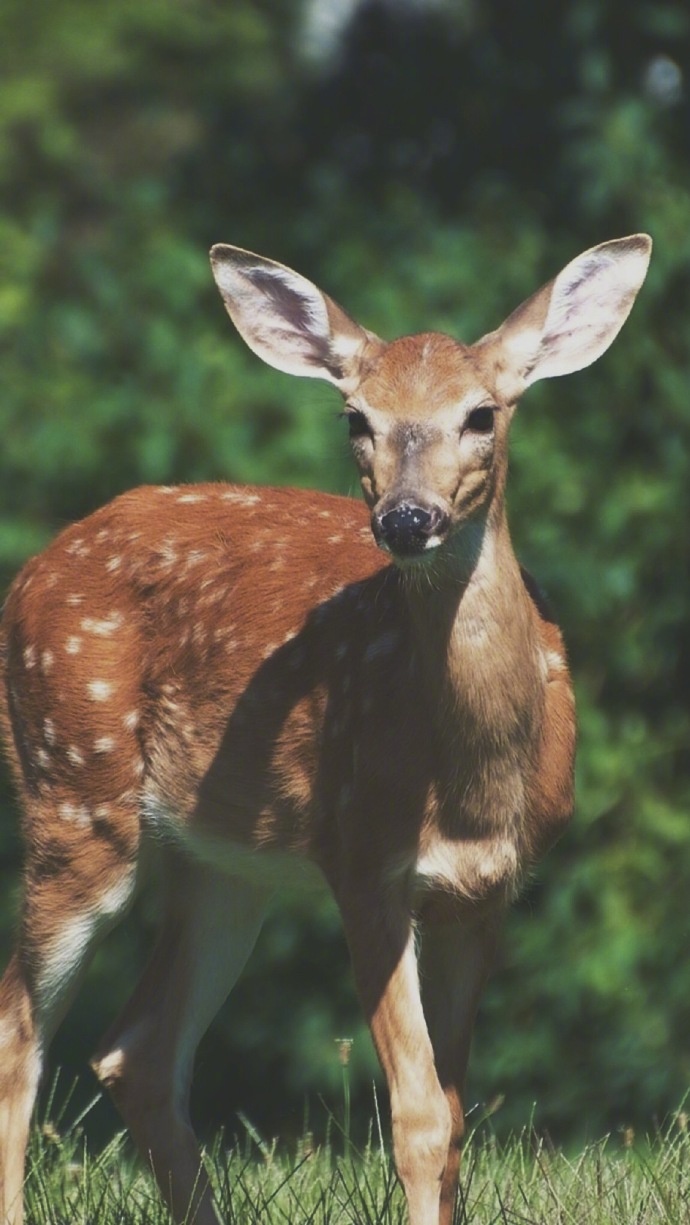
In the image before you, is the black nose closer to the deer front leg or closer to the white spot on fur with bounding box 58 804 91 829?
the deer front leg

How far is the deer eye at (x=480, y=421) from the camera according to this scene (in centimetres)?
523

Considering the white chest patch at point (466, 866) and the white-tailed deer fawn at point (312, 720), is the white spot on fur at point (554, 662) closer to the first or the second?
the white-tailed deer fawn at point (312, 720)

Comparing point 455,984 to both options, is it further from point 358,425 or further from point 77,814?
point 358,425

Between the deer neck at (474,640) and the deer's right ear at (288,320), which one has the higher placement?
the deer's right ear at (288,320)

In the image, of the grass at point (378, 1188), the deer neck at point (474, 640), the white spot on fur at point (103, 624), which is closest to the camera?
the grass at point (378, 1188)

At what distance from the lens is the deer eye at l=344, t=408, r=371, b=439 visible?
522 cm

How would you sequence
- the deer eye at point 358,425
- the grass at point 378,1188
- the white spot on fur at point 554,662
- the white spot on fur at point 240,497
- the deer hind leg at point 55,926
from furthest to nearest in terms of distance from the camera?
the white spot on fur at point 240,497
the deer hind leg at point 55,926
the white spot on fur at point 554,662
the deer eye at point 358,425
the grass at point 378,1188

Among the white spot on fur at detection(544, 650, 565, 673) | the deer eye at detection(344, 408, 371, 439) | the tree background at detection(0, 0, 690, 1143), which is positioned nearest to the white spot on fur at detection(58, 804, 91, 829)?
the white spot on fur at detection(544, 650, 565, 673)

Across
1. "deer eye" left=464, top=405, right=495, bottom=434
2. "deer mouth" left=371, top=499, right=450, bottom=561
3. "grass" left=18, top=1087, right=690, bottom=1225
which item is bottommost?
"grass" left=18, top=1087, right=690, bottom=1225

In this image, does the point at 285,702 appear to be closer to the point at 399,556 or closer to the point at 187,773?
the point at 187,773

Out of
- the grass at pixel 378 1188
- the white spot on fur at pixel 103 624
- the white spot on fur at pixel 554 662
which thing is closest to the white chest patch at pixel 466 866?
the white spot on fur at pixel 554 662

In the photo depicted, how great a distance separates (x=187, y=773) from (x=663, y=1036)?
2.48m

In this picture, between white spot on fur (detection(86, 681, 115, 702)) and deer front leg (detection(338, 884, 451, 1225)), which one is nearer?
deer front leg (detection(338, 884, 451, 1225))

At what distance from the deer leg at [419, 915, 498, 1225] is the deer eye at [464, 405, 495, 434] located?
1179 mm
